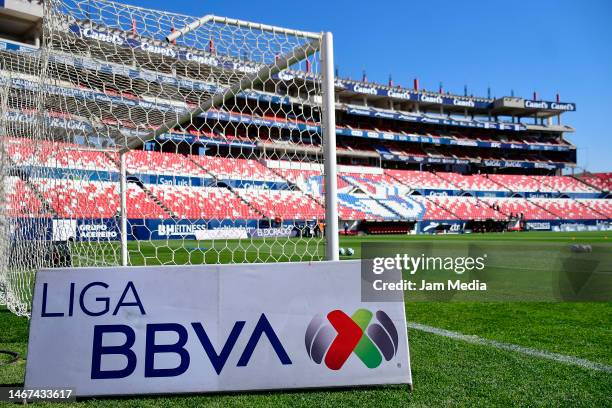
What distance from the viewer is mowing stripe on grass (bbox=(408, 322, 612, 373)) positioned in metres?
3.38

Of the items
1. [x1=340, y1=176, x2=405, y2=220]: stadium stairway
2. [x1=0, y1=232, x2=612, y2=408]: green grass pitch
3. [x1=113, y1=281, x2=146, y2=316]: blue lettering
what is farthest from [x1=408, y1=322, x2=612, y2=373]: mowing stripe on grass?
[x1=340, y1=176, x2=405, y2=220]: stadium stairway

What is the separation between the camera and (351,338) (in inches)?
116

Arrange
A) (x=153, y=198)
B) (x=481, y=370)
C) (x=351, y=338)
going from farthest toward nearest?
(x=153, y=198) → (x=481, y=370) → (x=351, y=338)

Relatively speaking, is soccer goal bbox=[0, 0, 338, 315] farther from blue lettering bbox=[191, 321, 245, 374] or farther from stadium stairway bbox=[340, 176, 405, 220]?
stadium stairway bbox=[340, 176, 405, 220]

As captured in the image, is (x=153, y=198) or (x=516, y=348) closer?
(x=516, y=348)

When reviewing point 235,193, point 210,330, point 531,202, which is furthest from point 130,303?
point 531,202

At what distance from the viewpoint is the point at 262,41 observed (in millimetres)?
3789

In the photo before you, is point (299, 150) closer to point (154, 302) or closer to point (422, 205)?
point (154, 302)

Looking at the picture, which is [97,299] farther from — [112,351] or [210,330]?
[210,330]

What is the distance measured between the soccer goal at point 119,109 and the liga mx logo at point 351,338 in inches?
18.7

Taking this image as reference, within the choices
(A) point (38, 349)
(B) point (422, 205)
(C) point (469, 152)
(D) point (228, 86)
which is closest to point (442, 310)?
(D) point (228, 86)

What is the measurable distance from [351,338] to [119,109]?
3445mm

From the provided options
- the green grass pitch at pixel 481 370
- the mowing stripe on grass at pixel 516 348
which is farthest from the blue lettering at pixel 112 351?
the mowing stripe on grass at pixel 516 348

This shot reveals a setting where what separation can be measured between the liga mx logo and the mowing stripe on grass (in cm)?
147
